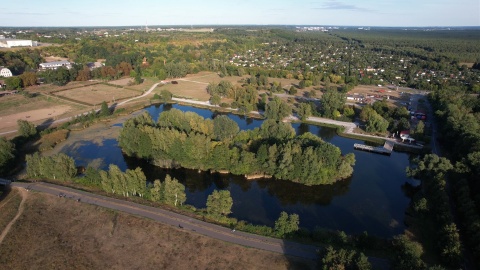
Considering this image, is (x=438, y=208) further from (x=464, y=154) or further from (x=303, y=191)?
(x=464, y=154)

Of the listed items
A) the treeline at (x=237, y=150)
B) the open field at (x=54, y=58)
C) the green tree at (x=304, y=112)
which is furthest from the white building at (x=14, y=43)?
the green tree at (x=304, y=112)

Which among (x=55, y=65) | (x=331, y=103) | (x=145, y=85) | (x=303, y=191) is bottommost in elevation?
(x=303, y=191)

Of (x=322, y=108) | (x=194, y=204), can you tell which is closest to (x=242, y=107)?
(x=322, y=108)

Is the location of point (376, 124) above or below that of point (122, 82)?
below

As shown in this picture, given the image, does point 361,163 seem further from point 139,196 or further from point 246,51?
point 246,51

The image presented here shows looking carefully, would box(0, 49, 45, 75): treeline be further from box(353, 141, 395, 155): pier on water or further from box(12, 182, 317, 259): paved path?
box(353, 141, 395, 155): pier on water

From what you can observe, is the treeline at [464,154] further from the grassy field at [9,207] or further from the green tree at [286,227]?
the grassy field at [9,207]

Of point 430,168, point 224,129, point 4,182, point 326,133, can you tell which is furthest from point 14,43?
point 430,168

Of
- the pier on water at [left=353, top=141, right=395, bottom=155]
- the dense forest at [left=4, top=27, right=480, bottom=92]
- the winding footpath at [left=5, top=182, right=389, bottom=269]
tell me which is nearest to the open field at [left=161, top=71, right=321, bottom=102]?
the dense forest at [left=4, top=27, right=480, bottom=92]
